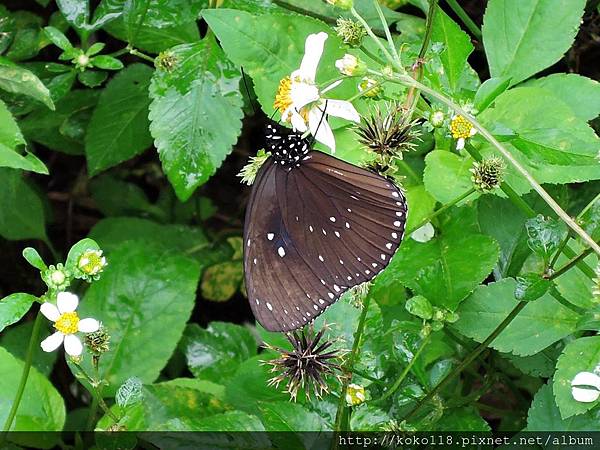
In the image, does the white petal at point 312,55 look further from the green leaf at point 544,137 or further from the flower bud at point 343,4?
the green leaf at point 544,137

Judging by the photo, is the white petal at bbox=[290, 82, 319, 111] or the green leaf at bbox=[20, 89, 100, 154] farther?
the green leaf at bbox=[20, 89, 100, 154]

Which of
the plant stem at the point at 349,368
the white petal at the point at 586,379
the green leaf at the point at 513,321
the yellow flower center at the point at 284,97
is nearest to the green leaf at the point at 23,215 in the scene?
the yellow flower center at the point at 284,97

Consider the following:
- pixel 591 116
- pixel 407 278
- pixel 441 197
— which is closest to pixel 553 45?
pixel 591 116

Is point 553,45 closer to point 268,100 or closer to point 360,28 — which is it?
point 360,28

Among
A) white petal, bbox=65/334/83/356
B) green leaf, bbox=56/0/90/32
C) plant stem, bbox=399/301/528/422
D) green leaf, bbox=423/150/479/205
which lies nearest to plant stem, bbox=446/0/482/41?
green leaf, bbox=423/150/479/205

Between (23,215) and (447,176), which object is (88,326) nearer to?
(447,176)

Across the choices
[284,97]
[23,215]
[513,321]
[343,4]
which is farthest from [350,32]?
[23,215]

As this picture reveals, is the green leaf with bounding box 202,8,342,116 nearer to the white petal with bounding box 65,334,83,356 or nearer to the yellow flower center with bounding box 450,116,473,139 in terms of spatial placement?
the yellow flower center with bounding box 450,116,473,139

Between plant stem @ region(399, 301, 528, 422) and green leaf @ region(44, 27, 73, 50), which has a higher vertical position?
green leaf @ region(44, 27, 73, 50)
